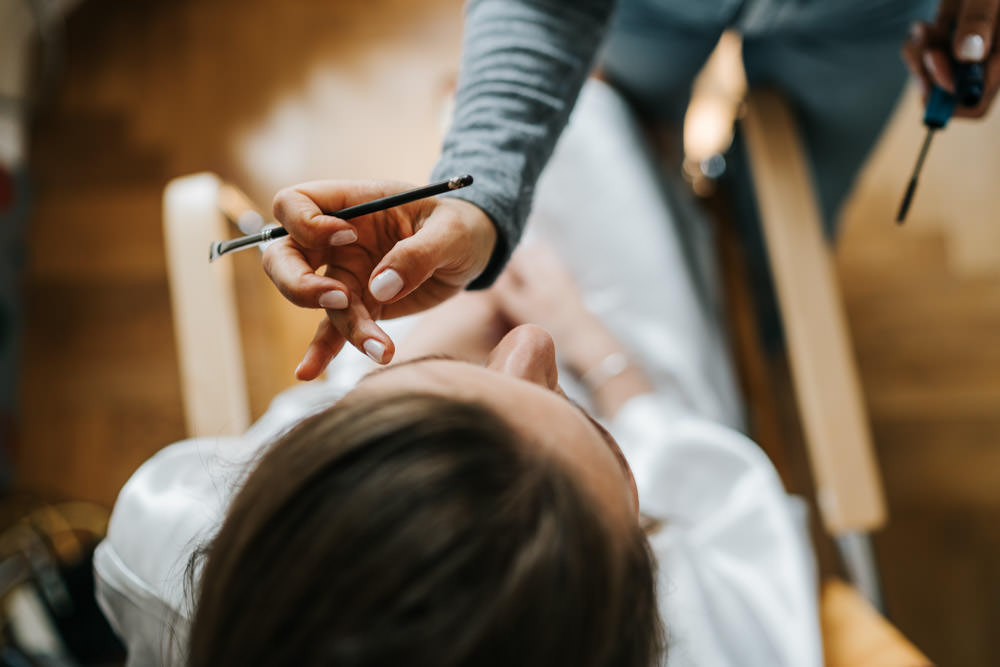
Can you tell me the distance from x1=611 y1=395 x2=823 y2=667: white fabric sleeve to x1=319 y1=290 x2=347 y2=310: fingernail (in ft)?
1.32

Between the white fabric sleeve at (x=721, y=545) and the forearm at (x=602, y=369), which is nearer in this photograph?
the white fabric sleeve at (x=721, y=545)

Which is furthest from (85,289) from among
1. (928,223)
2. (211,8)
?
(928,223)

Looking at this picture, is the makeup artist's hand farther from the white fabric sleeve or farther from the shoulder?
the white fabric sleeve

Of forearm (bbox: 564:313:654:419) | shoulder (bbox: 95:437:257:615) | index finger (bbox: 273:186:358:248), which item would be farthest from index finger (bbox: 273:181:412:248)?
forearm (bbox: 564:313:654:419)

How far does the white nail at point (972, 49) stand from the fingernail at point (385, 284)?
19.4 inches

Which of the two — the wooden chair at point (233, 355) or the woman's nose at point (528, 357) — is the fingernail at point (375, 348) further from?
the wooden chair at point (233, 355)

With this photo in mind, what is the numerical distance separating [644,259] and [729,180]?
30cm

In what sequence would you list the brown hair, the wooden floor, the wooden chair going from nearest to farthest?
the brown hair < the wooden chair < the wooden floor

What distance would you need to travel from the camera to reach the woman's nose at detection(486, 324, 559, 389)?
413mm

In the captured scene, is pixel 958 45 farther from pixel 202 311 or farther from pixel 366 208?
pixel 202 311

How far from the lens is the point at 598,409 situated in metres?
0.82

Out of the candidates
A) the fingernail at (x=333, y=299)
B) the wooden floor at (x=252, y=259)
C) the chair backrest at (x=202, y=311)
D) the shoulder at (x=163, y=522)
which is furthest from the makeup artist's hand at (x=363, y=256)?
the wooden floor at (x=252, y=259)

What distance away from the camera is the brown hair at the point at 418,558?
298 millimetres

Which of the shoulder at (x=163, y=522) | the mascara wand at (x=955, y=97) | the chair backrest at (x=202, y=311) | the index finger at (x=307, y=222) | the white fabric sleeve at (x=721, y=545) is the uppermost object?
the index finger at (x=307, y=222)
